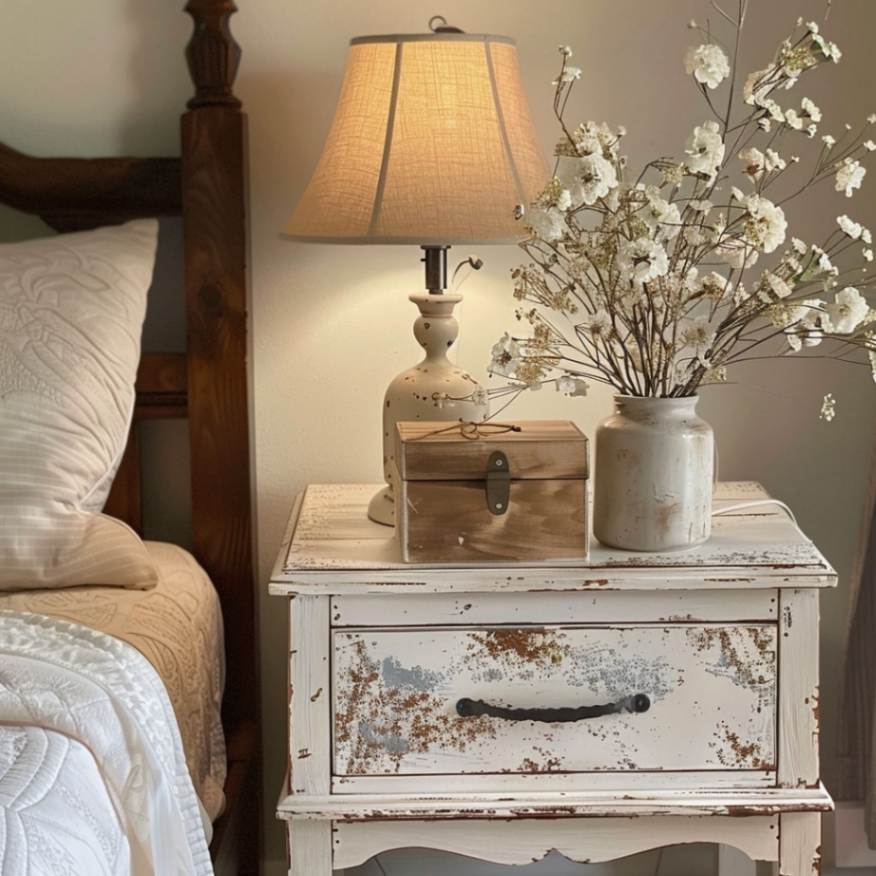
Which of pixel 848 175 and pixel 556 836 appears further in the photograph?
pixel 556 836

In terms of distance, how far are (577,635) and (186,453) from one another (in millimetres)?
735

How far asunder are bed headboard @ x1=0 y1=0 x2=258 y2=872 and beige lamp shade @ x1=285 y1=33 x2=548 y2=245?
10.5 inches

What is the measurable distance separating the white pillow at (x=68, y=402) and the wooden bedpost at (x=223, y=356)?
104mm

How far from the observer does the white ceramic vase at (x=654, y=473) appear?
1463 mm

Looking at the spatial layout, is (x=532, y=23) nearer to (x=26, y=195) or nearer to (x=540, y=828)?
(x=26, y=195)

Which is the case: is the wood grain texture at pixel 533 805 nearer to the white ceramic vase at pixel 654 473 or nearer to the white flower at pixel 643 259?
the white ceramic vase at pixel 654 473

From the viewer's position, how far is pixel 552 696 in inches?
57.7

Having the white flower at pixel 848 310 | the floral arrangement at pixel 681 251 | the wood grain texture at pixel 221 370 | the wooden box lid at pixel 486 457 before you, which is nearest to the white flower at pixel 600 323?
the floral arrangement at pixel 681 251

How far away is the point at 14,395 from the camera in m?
1.59

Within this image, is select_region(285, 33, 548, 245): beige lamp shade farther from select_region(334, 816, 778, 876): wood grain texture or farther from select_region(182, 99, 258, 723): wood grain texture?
select_region(334, 816, 778, 876): wood grain texture

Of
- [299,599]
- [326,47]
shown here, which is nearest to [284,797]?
[299,599]

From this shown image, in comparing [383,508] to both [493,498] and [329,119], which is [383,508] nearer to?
[493,498]

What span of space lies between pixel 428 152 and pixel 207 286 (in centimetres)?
45

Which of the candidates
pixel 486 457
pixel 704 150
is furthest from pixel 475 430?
pixel 704 150
